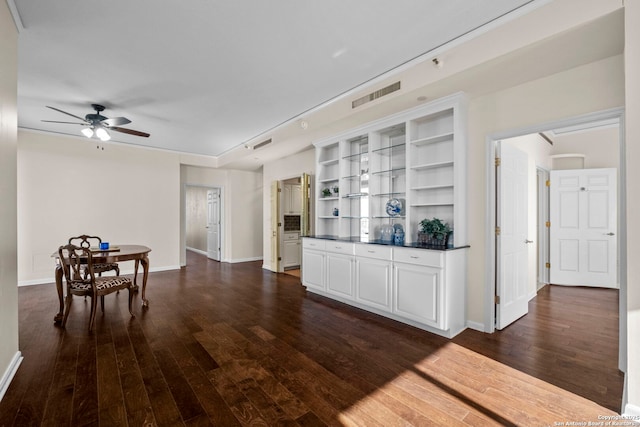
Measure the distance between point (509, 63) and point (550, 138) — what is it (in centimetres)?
403

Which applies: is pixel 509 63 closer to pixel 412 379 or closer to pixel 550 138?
pixel 412 379

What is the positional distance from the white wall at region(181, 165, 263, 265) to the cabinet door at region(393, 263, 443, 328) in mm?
5683

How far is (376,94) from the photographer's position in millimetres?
3490

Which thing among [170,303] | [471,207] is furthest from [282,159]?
[471,207]

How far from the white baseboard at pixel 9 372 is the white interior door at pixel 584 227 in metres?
7.55

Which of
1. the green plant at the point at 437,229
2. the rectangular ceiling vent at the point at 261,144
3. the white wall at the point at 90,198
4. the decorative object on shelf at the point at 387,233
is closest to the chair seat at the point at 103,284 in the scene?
the white wall at the point at 90,198

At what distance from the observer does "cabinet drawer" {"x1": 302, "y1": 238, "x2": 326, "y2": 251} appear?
4688mm

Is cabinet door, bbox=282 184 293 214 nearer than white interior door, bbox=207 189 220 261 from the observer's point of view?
Yes

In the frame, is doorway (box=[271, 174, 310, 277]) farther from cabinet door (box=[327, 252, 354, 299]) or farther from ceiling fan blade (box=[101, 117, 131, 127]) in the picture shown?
ceiling fan blade (box=[101, 117, 131, 127])

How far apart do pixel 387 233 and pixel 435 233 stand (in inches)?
33.3

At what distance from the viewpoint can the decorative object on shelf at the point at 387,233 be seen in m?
4.10

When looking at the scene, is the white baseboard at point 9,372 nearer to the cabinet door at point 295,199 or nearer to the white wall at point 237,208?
the cabinet door at point 295,199

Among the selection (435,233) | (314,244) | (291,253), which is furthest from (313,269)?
(291,253)

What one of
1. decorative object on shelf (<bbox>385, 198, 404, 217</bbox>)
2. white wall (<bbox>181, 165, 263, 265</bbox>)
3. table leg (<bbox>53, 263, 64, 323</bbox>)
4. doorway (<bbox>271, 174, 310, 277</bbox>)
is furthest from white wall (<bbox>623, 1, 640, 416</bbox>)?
white wall (<bbox>181, 165, 263, 265</bbox>)
